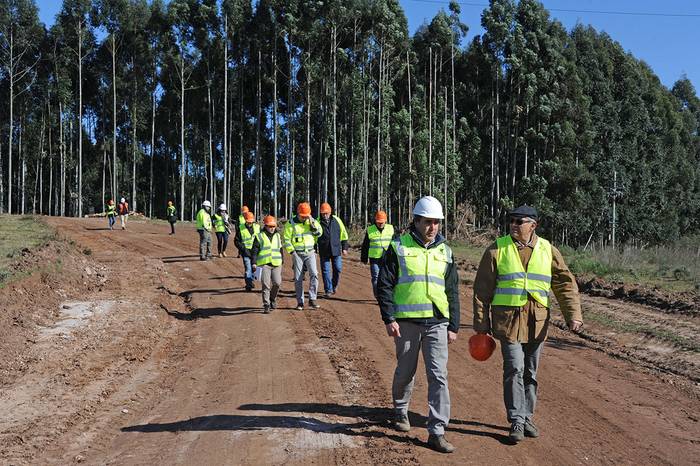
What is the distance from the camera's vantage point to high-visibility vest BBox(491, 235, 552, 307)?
5832mm

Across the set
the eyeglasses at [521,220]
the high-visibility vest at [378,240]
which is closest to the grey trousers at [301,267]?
the high-visibility vest at [378,240]

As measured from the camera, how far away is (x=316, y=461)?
541cm

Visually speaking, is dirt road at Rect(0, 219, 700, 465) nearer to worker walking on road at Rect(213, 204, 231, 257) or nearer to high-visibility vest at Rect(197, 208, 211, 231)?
high-visibility vest at Rect(197, 208, 211, 231)

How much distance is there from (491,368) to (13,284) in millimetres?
9077

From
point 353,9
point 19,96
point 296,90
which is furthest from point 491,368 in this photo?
point 19,96

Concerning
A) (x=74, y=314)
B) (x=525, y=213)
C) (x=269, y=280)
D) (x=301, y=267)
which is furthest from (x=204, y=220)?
(x=525, y=213)

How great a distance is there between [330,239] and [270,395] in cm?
685

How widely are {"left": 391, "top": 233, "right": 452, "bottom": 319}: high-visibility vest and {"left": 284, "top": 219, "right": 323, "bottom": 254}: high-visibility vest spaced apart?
7019mm

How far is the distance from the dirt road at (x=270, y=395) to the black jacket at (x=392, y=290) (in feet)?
3.63

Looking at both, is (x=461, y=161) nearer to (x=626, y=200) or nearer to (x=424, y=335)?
(x=626, y=200)

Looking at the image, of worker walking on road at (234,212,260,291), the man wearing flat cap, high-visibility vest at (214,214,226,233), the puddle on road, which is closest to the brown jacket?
the man wearing flat cap

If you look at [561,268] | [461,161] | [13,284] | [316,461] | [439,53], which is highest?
[439,53]

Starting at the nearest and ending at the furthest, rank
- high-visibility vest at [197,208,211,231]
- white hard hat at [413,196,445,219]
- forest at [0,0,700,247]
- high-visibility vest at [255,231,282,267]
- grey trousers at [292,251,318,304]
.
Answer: white hard hat at [413,196,445,219], high-visibility vest at [255,231,282,267], grey trousers at [292,251,318,304], high-visibility vest at [197,208,211,231], forest at [0,0,700,247]

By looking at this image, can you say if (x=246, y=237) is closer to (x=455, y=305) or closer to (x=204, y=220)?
(x=204, y=220)
